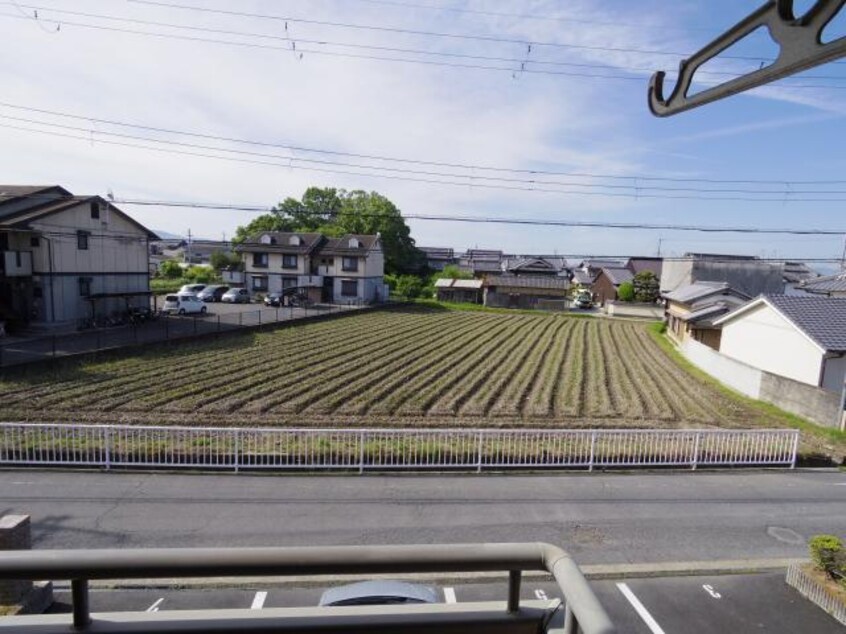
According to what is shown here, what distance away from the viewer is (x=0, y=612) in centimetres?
438

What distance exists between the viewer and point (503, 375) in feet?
59.8

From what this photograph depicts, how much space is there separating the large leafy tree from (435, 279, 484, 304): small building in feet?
28.3

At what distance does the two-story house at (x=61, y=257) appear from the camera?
2139 centimetres

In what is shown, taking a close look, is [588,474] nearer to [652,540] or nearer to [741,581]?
[652,540]

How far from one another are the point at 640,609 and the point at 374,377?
1198 cm

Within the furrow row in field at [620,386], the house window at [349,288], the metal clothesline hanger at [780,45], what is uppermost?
the metal clothesline hanger at [780,45]

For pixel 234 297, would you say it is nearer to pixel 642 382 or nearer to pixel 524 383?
pixel 524 383

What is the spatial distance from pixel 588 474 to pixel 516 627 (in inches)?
346

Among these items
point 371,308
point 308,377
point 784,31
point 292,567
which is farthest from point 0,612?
point 371,308

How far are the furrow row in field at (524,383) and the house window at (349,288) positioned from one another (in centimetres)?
1971

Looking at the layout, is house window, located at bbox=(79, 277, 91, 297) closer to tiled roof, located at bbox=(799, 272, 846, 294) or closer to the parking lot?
the parking lot

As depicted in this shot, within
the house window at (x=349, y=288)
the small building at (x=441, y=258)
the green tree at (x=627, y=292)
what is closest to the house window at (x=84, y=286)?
the house window at (x=349, y=288)

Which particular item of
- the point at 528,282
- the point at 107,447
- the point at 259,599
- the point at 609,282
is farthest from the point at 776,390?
the point at 609,282

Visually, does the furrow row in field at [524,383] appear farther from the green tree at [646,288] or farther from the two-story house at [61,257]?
the green tree at [646,288]
